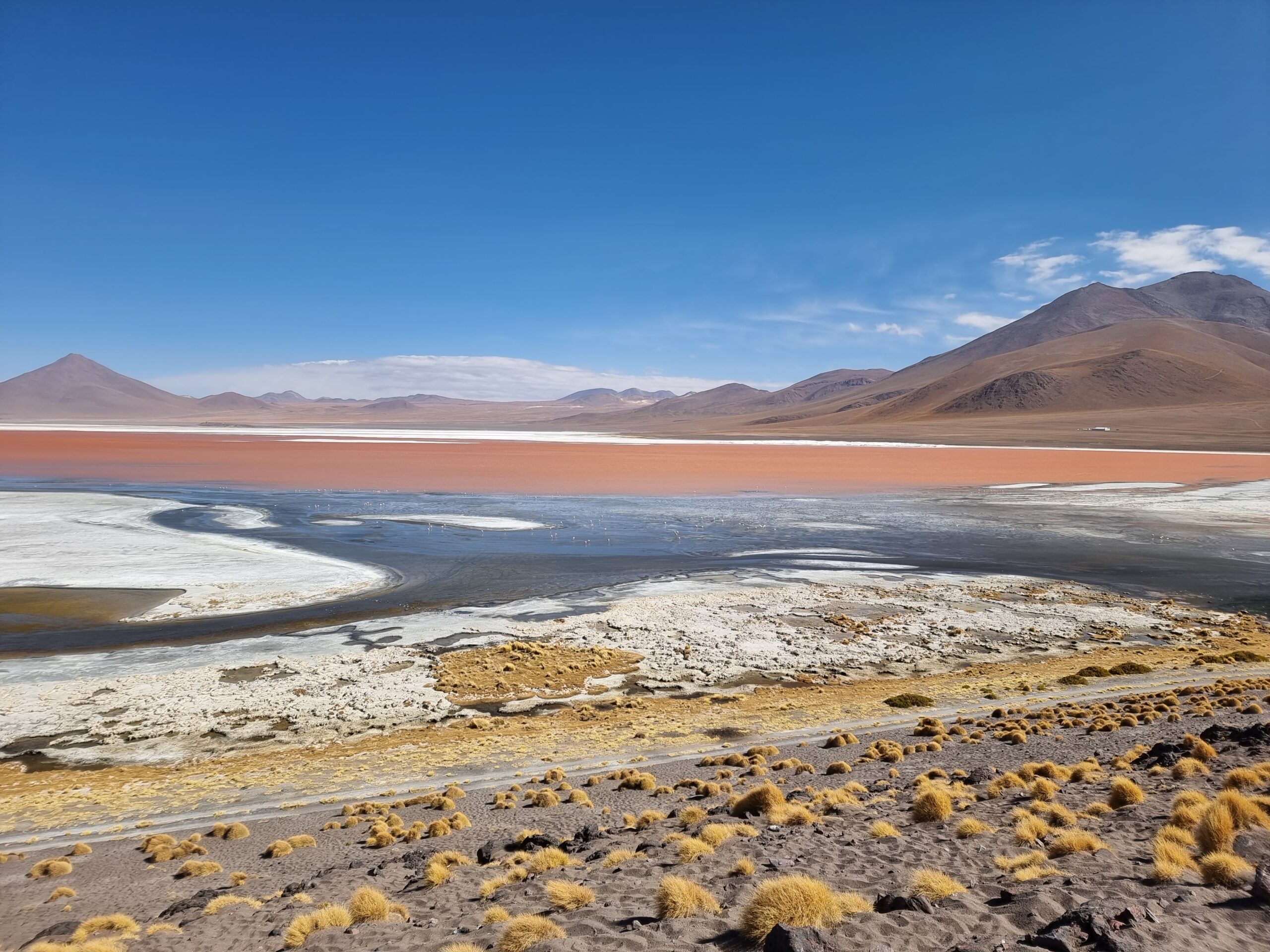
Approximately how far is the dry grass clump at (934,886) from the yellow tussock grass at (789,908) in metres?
0.71

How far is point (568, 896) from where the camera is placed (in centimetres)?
609

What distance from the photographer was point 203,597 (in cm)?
1884

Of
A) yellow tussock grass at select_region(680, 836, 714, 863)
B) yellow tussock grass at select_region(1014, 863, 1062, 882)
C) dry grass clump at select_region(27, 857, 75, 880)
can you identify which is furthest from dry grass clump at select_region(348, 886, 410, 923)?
yellow tussock grass at select_region(1014, 863, 1062, 882)

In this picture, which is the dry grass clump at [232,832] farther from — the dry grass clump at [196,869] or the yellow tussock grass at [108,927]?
the yellow tussock grass at [108,927]

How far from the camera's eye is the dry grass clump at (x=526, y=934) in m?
5.36

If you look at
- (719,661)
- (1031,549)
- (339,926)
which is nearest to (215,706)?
(339,926)

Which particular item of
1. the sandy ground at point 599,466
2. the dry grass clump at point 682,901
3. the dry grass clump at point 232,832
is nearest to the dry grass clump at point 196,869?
the dry grass clump at point 232,832

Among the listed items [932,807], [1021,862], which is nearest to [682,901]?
[1021,862]

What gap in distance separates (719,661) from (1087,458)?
6614 centimetres

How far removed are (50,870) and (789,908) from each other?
670 centimetres

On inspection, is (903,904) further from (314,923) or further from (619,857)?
(314,923)

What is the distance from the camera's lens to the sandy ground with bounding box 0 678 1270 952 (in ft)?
17.3

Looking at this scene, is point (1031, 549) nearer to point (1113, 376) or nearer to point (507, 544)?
point (507, 544)

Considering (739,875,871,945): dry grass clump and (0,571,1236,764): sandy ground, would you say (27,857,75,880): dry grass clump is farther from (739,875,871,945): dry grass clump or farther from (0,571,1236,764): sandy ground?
(739,875,871,945): dry grass clump
